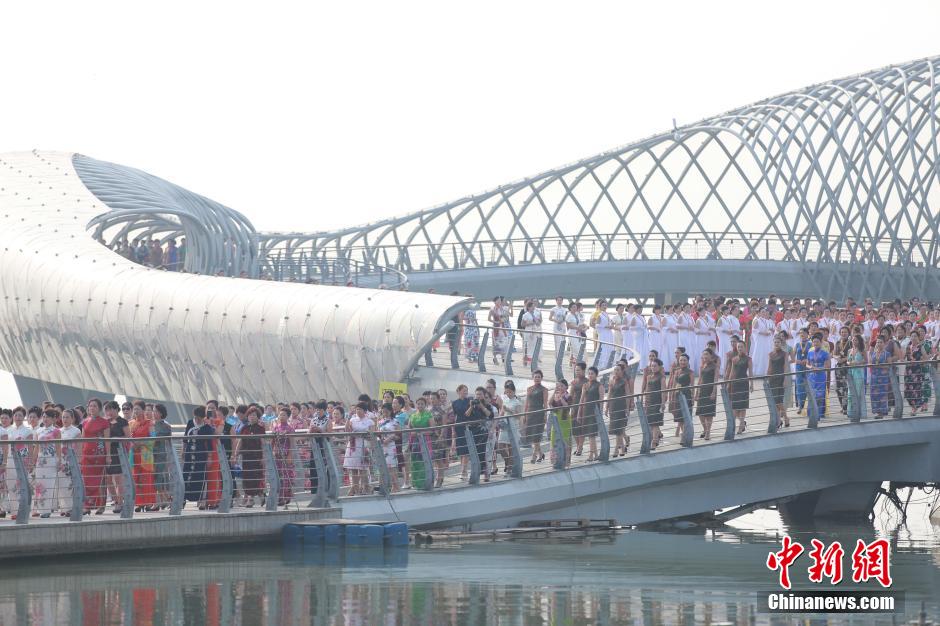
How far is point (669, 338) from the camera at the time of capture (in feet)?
123

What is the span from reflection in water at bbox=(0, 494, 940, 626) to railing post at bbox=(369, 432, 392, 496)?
1.50 meters

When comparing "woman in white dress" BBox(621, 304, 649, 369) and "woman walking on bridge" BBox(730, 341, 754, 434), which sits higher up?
"woman in white dress" BBox(621, 304, 649, 369)

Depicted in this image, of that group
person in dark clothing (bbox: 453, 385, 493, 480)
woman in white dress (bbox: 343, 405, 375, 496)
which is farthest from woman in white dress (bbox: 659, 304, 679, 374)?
woman in white dress (bbox: 343, 405, 375, 496)

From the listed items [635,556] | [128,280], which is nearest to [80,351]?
[128,280]

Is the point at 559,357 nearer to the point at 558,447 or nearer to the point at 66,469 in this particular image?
the point at 558,447

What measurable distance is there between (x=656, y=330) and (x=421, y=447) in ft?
40.5

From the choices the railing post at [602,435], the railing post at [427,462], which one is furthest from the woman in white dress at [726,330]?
the railing post at [427,462]

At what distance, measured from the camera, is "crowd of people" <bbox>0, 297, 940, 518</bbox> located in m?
23.4

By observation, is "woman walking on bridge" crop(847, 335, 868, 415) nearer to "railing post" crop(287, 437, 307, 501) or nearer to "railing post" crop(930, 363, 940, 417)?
Result: "railing post" crop(930, 363, 940, 417)

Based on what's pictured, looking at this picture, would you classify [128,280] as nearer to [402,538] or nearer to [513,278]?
[402,538]

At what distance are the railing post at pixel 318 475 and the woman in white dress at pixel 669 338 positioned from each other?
13.7 metres

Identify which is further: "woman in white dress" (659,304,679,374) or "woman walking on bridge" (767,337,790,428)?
"woman in white dress" (659,304,679,374)

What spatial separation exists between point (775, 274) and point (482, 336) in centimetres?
4644

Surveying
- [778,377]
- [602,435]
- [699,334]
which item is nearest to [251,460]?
[602,435]
